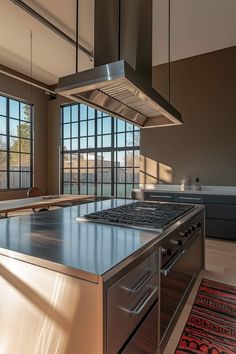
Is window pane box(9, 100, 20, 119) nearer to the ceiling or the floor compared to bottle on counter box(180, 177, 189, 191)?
nearer to the ceiling

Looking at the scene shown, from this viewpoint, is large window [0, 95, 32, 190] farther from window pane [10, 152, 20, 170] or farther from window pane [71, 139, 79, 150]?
window pane [71, 139, 79, 150]

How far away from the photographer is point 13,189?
652cm

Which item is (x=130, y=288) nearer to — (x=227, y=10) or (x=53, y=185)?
(x=227, y=10)

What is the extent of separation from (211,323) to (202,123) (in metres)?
3.86

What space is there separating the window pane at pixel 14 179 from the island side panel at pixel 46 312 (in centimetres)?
589

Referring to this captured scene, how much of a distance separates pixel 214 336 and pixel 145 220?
3.36ft

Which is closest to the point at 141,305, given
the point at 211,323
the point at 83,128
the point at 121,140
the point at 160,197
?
the point at 211,323

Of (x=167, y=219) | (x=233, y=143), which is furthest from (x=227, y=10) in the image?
(x=167, y=219)

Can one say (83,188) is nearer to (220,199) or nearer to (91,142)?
(91,142)

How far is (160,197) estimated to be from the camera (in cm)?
459

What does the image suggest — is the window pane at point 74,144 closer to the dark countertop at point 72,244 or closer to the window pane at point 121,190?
the window pane at point 121,190

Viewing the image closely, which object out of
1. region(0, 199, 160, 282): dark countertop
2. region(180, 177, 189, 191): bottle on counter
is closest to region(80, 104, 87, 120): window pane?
region(180, 177, 189, 191): bottle on counter

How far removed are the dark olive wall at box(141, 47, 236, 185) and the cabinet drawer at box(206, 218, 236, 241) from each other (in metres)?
0.93

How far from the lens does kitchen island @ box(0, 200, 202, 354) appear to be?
864mm
